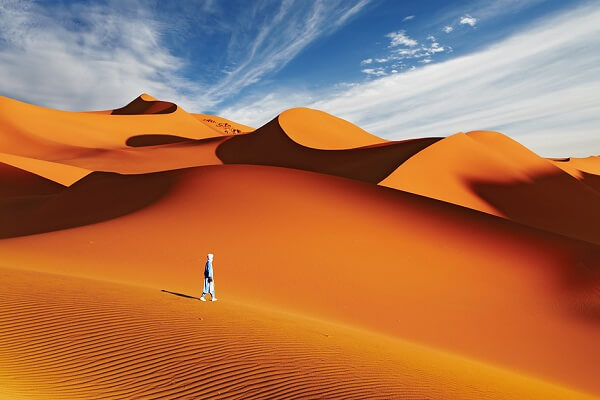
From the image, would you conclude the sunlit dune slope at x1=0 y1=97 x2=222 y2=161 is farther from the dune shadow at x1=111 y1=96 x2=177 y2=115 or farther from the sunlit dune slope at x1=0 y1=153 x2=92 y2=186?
the sunlit dune slope at x1=0 y1=153 x2=92 y2=186

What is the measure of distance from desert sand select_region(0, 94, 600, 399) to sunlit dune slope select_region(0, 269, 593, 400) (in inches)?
1.6

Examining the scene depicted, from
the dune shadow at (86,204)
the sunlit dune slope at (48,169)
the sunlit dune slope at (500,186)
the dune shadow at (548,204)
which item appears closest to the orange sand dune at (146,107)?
the sunlit dune slope at (48,169)

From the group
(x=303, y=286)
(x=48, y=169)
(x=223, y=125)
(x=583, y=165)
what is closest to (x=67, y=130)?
(x=48, y=169)

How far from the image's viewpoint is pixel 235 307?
9.68m

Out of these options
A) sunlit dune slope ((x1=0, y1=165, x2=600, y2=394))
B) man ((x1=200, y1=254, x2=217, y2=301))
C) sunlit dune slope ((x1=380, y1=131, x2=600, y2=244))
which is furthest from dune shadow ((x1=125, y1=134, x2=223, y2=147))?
man ((x1=200, y1=254, x2=217, y2=301))

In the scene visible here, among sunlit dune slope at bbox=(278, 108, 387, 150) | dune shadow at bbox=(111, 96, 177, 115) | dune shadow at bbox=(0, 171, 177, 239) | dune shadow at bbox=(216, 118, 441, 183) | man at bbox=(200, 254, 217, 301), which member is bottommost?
man at bbox=(200, 254, 217, 301)

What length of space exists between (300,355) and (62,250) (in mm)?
11382

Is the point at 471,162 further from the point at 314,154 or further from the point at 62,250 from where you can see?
the point at 62,250

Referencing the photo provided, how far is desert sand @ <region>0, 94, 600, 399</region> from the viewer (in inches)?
244

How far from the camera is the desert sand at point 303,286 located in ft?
20.3

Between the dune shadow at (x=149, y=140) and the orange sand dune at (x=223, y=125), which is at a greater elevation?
the orange sand dune at (x=223, y=125)

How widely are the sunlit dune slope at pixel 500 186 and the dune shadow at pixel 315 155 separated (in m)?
1.47

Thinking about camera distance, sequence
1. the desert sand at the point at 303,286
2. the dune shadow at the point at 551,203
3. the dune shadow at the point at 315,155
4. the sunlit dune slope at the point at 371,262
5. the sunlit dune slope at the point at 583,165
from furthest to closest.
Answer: the sunlit dune slope at the point at 583,165
the dune shadow at the point at 315,155
the dune shadow at the point at 551,203
the sunlit dune slope at the point at 371,262
the desert sand at the point at 303,286

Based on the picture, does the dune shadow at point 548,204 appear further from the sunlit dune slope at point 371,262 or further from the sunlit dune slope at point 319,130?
the sunlit dune slope at point 319,130
